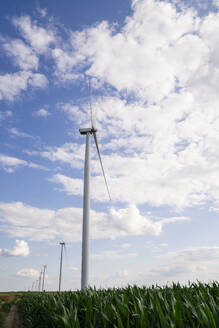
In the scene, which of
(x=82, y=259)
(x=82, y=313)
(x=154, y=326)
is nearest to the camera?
(x=154, y=326)

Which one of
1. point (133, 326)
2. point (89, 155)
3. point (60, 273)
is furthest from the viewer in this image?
point (60, 273)

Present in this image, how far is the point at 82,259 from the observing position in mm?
23375

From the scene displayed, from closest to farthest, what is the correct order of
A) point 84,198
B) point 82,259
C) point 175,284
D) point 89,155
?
1. point 175,284
2. point 82,259
3. point 84,198
4. point 89,155

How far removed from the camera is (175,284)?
927 centimetres

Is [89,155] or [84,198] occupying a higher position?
[89,155]

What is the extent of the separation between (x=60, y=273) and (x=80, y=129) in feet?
201

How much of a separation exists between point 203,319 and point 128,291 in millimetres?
5209

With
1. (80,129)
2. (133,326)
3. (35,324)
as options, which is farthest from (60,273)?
(133,326)

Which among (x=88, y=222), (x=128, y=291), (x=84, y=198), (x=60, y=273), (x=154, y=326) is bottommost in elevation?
(x=154, y=326)

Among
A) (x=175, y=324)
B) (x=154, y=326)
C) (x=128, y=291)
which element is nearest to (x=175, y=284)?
(x=128, y=291)

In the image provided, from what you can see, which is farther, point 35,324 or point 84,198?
point 84,198

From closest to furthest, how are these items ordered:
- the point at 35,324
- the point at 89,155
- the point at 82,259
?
1. the point at 35,324
2. the point at 82,259
3. the point at 89,155

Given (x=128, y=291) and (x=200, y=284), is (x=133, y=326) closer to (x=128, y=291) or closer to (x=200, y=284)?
(x=128, y=291)

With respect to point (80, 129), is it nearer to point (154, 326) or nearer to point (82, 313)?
point (82, 313)
